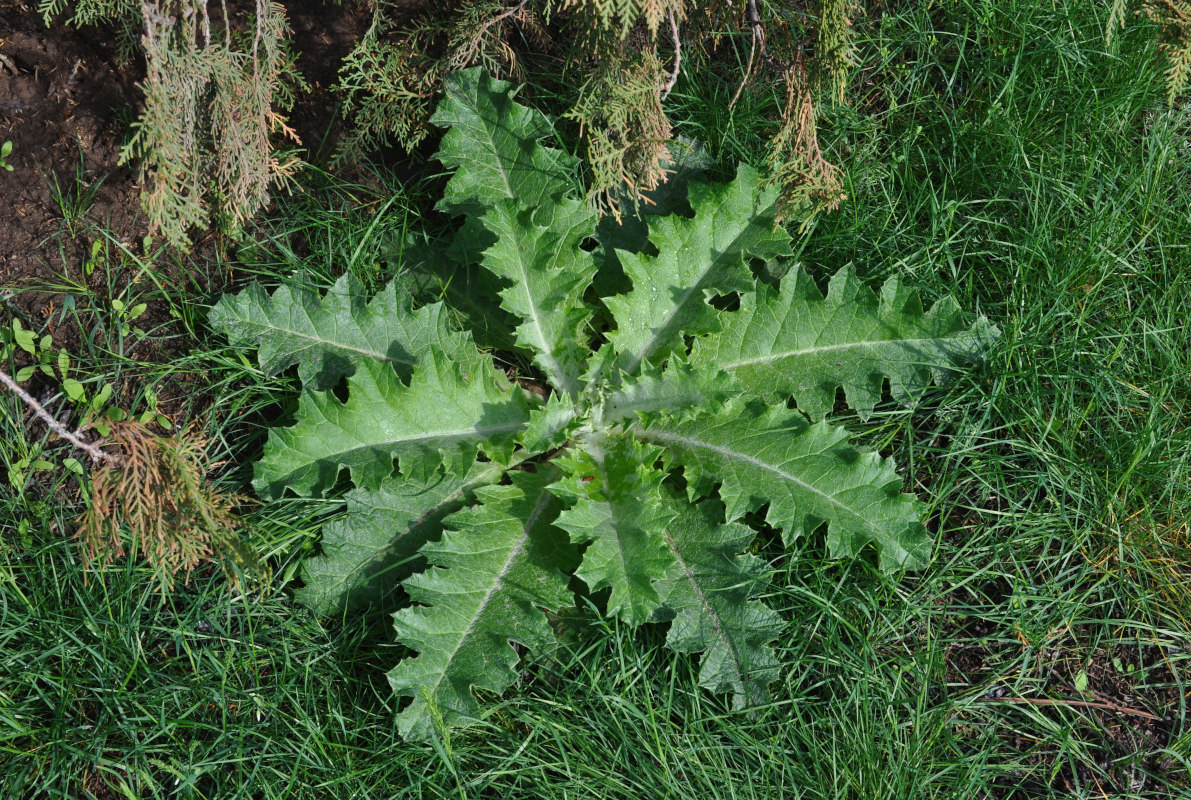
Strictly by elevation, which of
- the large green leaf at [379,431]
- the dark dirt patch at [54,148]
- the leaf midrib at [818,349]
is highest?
the dark dirt patch at [54,148]

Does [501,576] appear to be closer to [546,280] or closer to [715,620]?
[715,620]

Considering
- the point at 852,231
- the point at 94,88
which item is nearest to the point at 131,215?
the point at 94,88

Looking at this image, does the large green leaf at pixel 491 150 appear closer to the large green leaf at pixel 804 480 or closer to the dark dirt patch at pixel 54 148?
the large green leaf at pixel 804 480

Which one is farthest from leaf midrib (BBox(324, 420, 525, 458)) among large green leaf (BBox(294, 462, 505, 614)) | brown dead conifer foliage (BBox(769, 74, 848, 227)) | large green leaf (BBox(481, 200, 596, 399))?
brown dead conifer foliage (BBox(769, 74, 848, 227))

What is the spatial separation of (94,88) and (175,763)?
2227 mm

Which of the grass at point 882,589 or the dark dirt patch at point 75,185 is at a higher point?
the dark dirt patch at point 75,185

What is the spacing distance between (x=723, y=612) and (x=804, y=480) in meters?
0.43

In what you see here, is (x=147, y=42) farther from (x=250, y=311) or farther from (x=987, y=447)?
(x=987, y=447)

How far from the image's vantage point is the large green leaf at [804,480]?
246 cm

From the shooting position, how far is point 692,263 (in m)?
2.79

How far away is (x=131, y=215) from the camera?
304cm

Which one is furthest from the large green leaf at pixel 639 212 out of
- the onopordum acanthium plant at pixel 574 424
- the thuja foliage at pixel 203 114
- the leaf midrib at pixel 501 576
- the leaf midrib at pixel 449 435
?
the thuja foliage at pixel 203 114

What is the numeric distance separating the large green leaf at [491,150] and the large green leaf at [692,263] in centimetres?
40

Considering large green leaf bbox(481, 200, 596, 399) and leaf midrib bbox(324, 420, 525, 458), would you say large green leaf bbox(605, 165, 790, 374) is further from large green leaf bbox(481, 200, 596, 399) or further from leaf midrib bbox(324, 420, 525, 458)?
leaf midrib bbox(324, 420, 525, 458)
